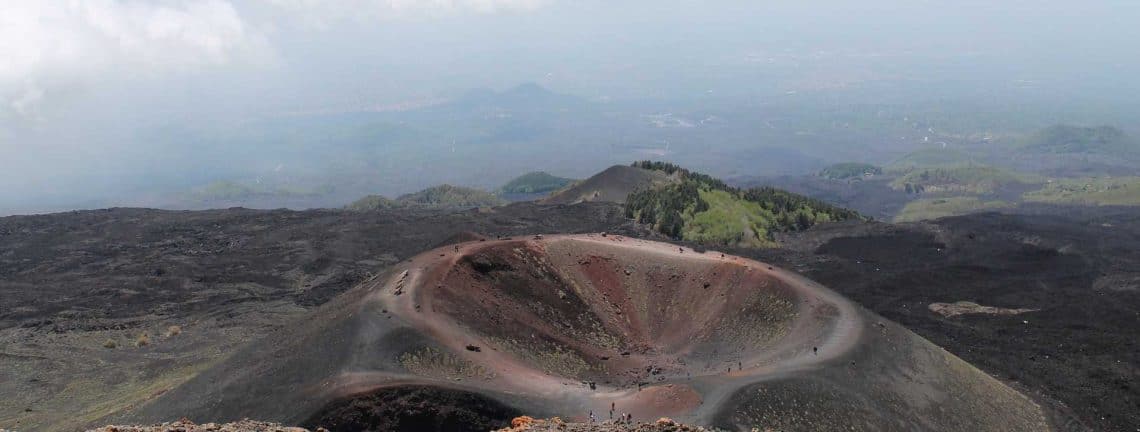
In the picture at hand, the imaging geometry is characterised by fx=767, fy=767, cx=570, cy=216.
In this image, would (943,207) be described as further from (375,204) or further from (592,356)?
(592,356)

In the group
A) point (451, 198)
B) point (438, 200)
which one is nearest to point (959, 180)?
point (451, 198)

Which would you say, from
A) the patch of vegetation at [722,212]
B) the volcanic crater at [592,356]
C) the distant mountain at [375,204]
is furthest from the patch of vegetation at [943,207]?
the volcanic crater at [592,356]

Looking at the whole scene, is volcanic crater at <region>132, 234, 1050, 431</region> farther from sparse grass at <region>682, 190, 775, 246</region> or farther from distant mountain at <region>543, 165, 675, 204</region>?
distant mountain at <region>543, 165, 675, 204</region>

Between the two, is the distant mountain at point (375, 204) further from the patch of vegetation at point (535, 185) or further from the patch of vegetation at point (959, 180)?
the patch of vegetation at point (959, 180)

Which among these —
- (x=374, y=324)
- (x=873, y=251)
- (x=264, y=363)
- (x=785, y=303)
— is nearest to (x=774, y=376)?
(x=785, y=303)

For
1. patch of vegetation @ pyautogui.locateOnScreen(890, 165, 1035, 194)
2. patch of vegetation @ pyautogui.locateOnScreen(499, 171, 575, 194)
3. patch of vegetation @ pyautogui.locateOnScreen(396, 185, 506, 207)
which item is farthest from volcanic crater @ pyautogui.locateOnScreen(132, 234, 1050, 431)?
patch of vegetation @ pyautogui.locateOnScreen(890, 165, 1035, 194)

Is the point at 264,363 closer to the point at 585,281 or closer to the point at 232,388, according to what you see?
the point at 232,388
